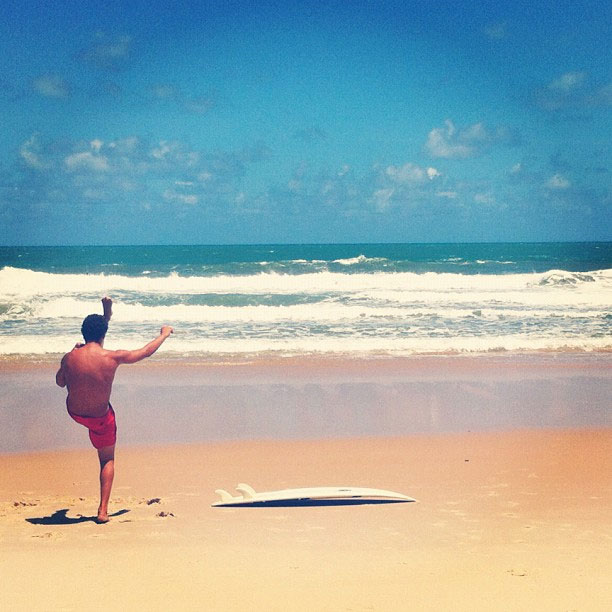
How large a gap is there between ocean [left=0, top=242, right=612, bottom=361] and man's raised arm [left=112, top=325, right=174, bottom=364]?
270 inches

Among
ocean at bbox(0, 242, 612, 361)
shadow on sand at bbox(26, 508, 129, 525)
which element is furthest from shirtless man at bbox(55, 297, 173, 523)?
ocean at bbox(0, 242, 612, 361)

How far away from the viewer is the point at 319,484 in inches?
210

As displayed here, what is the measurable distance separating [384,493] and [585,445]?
97.9 inches

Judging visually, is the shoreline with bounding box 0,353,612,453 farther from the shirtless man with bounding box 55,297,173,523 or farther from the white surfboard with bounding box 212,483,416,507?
the shirtless man with bounding box 55,297,173,523

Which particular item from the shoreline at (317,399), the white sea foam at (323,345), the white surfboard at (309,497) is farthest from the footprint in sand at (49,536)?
the white sea foam at (323,345)

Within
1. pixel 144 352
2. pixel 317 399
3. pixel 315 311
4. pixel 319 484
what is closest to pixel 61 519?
pixel 144 352

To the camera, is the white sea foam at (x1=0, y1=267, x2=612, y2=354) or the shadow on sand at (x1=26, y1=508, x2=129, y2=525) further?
the white sea foam at (x1=0, y1=267, x2=612, y2=354)

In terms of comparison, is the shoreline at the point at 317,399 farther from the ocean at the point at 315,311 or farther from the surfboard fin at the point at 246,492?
the surfboard fin at the point at 246,492

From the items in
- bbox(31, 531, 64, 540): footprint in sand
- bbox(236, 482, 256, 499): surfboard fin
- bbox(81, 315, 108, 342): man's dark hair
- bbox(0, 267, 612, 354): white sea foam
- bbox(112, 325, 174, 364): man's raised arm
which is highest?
bbox(81, 315, 108, 342): man's dark hair

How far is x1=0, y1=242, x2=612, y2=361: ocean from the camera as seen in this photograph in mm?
12750

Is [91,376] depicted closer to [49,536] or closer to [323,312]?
[49,536]

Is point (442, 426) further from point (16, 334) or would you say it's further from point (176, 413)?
point (16, 334)

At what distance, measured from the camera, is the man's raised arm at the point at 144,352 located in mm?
4215

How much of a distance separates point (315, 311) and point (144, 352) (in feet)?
47.1
